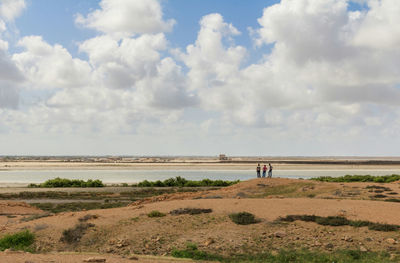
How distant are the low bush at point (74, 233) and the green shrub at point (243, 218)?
787 centimetres

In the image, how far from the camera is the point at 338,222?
62.5ft

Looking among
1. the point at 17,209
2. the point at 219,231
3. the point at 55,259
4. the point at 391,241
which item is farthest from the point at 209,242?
the point at 17,209

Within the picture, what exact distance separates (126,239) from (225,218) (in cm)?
590

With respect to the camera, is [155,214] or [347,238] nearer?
[347,238]

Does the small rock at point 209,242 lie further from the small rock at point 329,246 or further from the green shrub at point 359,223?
the green shrub at point 359,223

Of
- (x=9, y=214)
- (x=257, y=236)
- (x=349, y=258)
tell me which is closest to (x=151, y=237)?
(x=257, y=236)

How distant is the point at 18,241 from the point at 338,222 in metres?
16.6

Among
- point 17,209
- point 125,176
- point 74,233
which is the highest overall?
point 74,233

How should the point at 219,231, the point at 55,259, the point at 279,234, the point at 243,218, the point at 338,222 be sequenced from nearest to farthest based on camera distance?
the point at 55,259 < the point at 279,234 < the point at 219,231 < the point at 338,222 < the point at 243,218

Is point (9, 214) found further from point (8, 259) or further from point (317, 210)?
point (317, 210)

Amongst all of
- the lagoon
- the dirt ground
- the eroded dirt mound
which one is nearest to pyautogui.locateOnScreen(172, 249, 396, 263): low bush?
the dirt ground

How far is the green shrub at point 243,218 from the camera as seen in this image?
64.5ft

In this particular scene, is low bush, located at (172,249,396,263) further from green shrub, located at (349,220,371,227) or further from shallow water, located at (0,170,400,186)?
A: shallow water, located at (0,170,400,186)

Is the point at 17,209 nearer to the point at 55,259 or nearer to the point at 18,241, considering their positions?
the point at 18,241
